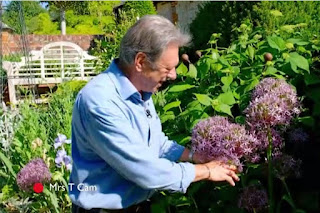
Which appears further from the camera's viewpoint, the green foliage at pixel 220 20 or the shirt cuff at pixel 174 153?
the green foliage at pixel 220 20

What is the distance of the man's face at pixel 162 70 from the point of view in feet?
4.92

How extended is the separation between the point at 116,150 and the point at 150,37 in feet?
1.18

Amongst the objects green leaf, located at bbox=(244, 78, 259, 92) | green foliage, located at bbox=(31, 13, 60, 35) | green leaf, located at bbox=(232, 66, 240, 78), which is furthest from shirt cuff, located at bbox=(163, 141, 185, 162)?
green foliage, located at bbox=(31, 13, 60, 35)

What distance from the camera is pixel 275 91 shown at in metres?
1.48

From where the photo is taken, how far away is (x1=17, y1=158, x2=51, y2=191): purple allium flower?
2.41 metres

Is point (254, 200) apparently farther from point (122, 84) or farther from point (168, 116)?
point (168, 116)

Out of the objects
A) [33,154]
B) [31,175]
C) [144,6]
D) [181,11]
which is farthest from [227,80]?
[144,6]

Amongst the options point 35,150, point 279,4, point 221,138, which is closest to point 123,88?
point 221,138

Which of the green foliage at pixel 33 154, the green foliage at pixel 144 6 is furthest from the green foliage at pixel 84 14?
the green foliage at pixel 33 154

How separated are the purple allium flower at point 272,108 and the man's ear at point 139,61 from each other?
36 cm

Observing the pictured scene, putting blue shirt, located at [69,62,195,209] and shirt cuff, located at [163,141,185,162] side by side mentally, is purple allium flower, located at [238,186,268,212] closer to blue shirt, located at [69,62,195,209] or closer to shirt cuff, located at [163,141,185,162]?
blue shirt, located at [69,62,195,209]

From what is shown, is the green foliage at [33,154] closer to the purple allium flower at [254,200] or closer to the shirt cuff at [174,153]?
the shirt cuff at [174,153]

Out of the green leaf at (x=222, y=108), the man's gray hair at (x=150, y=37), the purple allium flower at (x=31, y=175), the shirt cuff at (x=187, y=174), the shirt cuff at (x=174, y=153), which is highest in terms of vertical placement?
the man's gray hair at (x=150, y=37)

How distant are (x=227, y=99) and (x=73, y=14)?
28841 millimetres
